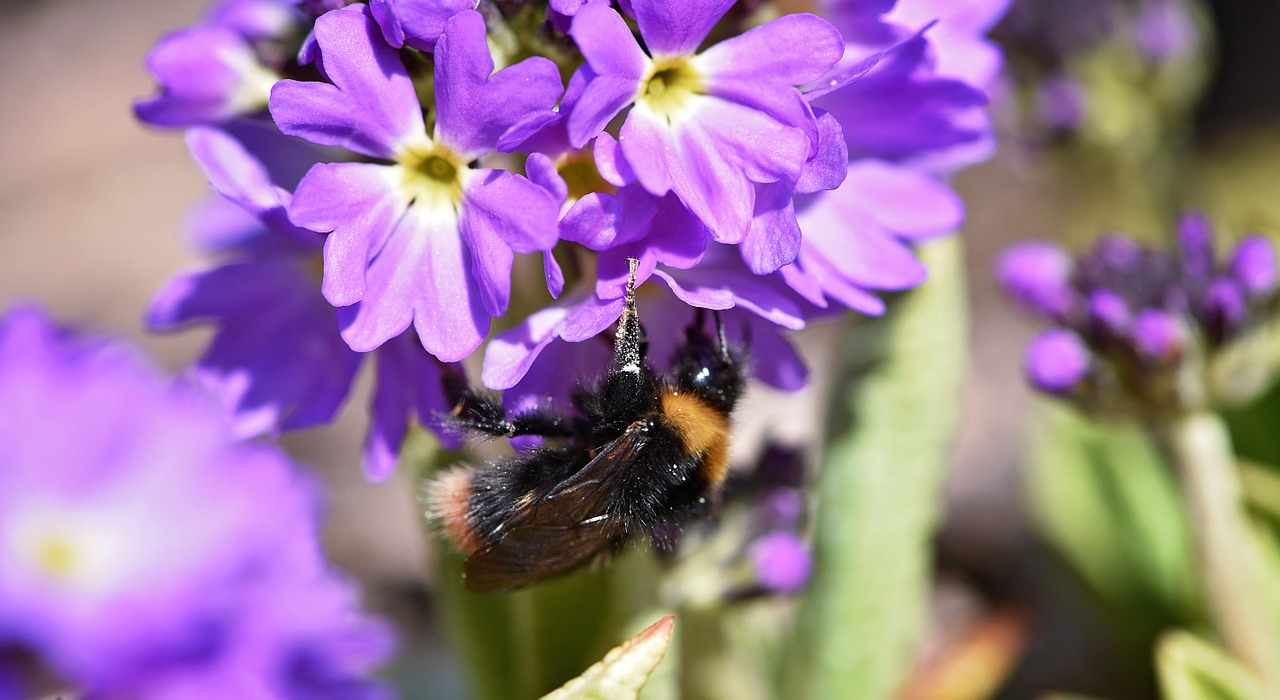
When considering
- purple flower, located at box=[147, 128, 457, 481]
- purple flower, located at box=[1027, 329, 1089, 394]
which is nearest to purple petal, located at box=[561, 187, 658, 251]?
purple flower, located at box=[147, 128, 457, 481]

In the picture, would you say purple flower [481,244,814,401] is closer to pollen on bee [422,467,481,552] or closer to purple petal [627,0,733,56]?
pollen on bee [422,467,481,552]

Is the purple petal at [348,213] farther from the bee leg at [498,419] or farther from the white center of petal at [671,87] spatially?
the white center of petal at [671,87]

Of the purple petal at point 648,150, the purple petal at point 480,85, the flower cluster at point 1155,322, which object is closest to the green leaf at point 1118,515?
the flower cluster at point 1155,322

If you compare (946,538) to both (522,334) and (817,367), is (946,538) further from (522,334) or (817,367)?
(522,334)

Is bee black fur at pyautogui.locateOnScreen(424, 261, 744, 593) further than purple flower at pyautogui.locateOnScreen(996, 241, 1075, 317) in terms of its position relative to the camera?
No

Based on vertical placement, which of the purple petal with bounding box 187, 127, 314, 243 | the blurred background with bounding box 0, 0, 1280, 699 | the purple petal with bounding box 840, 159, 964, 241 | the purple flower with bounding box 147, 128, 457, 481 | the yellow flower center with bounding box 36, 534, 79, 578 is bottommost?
the blurred background with bounding box 0, 0, 1280, 699

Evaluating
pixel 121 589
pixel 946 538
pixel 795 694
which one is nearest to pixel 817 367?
pixel 946 538
